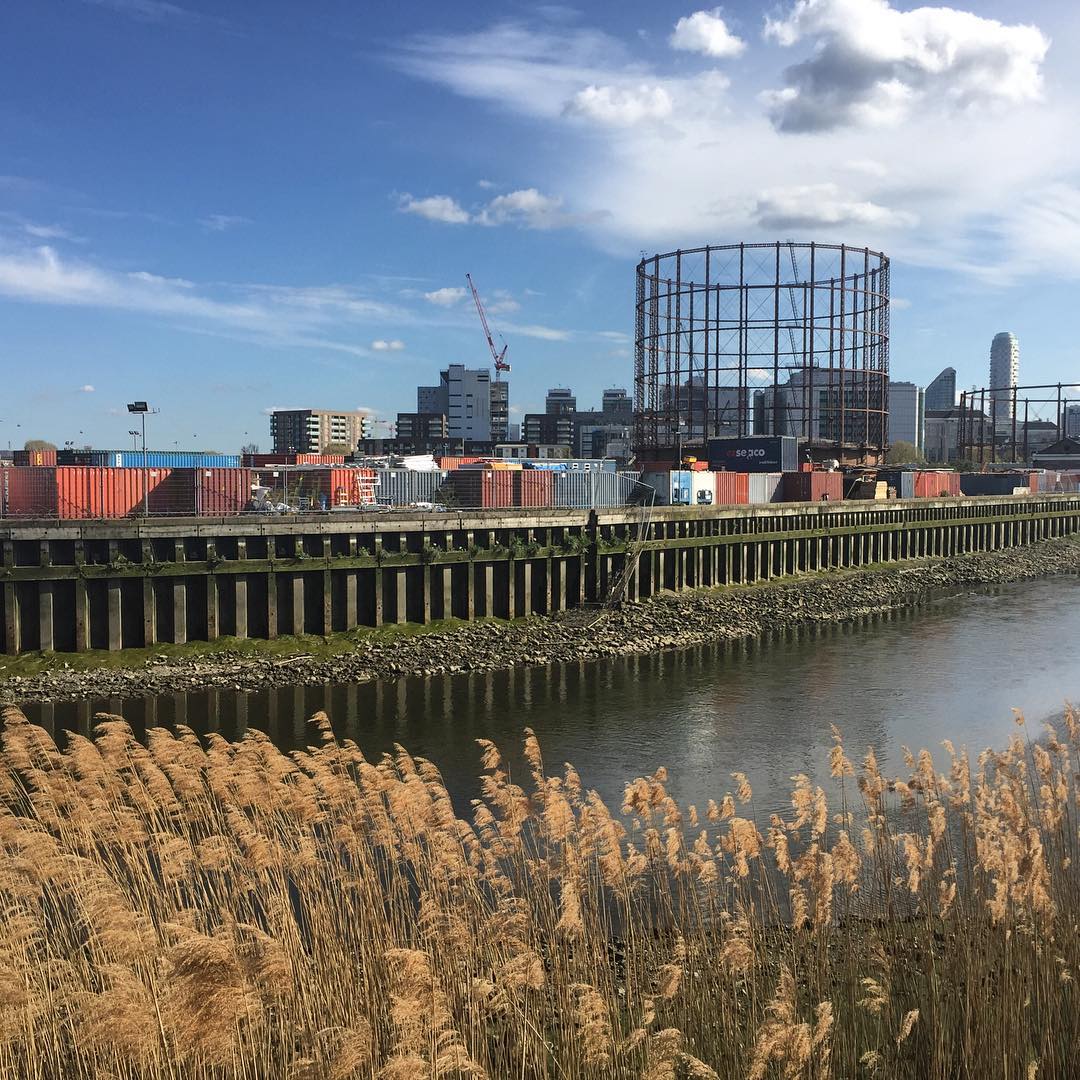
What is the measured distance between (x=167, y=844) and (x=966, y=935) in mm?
7696

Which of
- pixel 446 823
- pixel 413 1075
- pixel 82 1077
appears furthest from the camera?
pixel 446 823

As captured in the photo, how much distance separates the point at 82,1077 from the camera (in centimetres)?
839

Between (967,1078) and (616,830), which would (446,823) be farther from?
(967,1078)

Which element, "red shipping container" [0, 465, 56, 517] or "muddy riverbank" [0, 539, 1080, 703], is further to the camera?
"red shipping container" [0, 465, 56, 517]

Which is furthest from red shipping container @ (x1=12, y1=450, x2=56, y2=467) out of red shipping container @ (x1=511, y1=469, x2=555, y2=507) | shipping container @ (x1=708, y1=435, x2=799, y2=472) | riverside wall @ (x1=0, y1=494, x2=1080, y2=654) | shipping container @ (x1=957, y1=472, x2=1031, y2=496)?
shipping container @ (x1=957, y1=472, x2=1031, y2=496)

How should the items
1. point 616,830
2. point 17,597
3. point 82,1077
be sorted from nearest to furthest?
point 82,1077 < point 616,830 < point 17,597

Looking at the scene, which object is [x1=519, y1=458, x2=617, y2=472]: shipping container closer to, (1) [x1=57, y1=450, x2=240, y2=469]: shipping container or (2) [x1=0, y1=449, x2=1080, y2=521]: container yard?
(2) [x1=0, y1=449, x2=1080, y2=521]: container yard

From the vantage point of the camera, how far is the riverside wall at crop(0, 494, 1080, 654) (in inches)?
1217

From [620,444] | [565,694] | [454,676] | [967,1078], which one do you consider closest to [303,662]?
[454,676]

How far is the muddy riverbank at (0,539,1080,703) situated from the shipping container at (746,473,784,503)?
28.2 ft

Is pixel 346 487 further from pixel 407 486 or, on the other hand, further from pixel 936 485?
pixel 936 485

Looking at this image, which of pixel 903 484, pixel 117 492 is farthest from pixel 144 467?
pixel 903 484

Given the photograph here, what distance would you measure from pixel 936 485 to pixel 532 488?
163 feet

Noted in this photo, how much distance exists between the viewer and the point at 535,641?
122ft
